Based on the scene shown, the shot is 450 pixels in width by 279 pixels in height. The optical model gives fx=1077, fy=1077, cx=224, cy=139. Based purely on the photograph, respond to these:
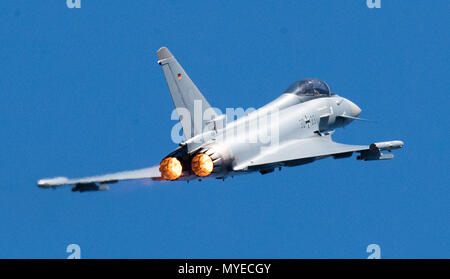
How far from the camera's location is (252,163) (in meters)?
27.1

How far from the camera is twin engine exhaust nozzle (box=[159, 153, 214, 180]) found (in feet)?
→ 85.5

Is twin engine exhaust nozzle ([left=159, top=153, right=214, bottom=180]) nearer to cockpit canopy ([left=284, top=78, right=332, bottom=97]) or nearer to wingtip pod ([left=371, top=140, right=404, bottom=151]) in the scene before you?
wingtip pod ([left=371, top=140, right=404, bottom=151])

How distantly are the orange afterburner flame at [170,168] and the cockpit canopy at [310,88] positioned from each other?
18.4 ft

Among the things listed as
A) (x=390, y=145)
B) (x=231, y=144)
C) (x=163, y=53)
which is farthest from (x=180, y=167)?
(x=390, y=145)

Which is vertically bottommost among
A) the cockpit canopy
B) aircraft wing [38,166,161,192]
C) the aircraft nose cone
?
aircraft wing [38,166,161,192]

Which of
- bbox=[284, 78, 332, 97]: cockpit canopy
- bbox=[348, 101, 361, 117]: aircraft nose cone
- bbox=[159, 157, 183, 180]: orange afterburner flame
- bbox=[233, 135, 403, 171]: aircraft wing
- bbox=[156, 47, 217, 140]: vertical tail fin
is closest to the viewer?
bbox=[159, 157, 183, 180]: orange afterburner flame

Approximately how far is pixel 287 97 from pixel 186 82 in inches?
174

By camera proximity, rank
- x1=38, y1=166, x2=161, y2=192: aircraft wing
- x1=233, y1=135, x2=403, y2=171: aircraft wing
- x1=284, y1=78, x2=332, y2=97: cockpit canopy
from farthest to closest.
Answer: x1=284, y1=78, x2=332, y2=97: cockpit canopy → x1=233, y1=135, x2=403, y2=171: aircraft wing → x1=38, y1=166, x2=161, y2=192: aircraft wing

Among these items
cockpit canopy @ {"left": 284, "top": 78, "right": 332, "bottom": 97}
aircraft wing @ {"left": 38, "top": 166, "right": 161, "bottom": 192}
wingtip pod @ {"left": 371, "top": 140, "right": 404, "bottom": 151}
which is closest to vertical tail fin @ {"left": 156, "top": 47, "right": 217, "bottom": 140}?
aircraft wing @ {"left": 38, "top": 166, "right": 161, "bottom": 192}

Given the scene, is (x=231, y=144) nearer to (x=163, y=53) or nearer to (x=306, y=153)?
(x=306, y=153)

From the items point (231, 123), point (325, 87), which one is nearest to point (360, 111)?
point (325, 87)

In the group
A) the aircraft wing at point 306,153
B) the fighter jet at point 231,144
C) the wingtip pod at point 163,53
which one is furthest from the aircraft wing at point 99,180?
the wingtip pod at point 163,53

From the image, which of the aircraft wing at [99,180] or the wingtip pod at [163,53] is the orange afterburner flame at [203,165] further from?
the wingtip pod at [163,53]

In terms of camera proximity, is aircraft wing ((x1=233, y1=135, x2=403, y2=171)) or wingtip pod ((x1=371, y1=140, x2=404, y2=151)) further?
wingtip pod ((x1=371, y1=140, x2=404, y2=151))
